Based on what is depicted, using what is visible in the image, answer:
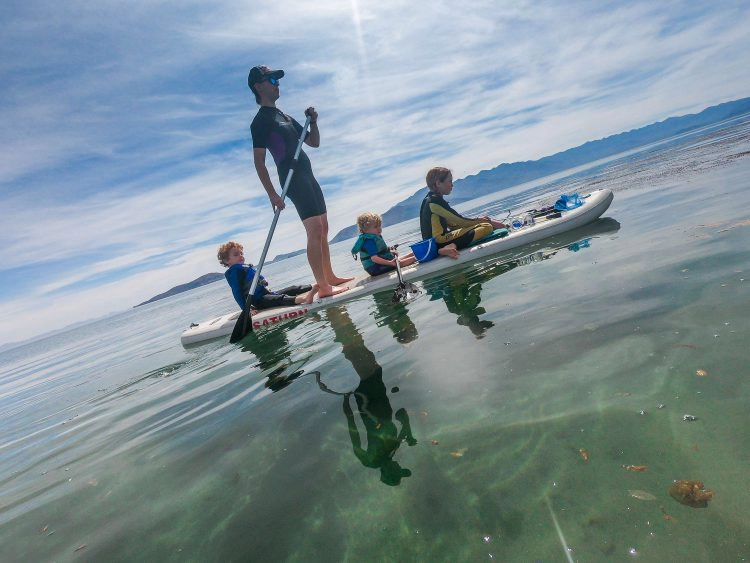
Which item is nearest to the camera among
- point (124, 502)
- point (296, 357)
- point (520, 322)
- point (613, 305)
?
point (124, 502)

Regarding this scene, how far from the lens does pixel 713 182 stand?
9719mm

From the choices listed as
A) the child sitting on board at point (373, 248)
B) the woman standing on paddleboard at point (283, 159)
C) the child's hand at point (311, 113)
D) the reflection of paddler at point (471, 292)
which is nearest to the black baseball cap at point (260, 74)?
the woman standing on paddleboard at point (283, 159)

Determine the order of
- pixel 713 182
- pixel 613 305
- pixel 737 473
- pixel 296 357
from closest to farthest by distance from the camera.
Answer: pixel 737 473
pixel 613 305
pixel 296 357
pixel 713 182

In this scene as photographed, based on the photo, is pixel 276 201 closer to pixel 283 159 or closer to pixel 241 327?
pixel 283 159

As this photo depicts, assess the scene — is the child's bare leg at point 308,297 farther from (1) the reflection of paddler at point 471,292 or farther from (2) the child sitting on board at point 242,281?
(1) the reflection of paddler at point 471,292

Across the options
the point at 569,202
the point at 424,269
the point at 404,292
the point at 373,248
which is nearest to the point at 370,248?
the point at 373,248

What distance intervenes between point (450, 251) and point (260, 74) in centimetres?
560

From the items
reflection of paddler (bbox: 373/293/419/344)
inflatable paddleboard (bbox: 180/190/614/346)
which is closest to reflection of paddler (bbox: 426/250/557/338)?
reflection of paddler (bbox: 373/293/419/344)

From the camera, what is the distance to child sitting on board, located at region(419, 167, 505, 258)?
9.26 meters

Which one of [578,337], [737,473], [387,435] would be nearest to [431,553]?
[387,435]

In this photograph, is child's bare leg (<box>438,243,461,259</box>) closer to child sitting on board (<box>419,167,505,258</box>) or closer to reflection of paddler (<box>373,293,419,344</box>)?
child sitting on board (<box>419,167,505,258</box>)

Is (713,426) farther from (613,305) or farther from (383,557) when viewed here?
(613,305)

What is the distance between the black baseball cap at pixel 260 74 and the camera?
789 centimetres

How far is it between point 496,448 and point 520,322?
84.1 inches
